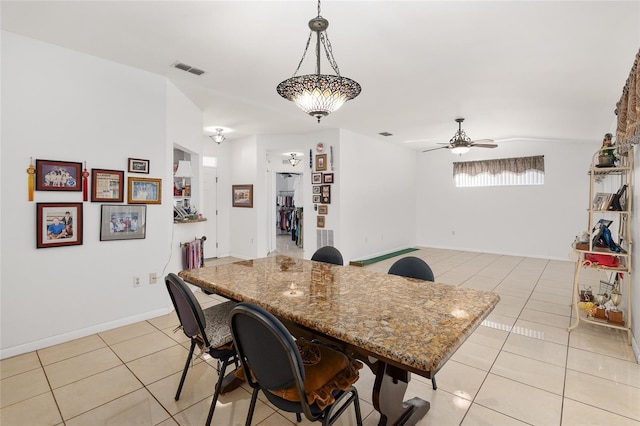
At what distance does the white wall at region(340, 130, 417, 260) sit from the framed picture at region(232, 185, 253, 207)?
6.36 ft

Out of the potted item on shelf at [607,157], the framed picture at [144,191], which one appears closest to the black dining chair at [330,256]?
the framed picture at [144,191]

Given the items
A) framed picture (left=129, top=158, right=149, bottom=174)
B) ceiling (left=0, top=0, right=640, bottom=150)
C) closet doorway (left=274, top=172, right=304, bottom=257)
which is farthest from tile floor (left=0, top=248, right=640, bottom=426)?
closet doorway (left=274, top=172, right=304, bottom=257)

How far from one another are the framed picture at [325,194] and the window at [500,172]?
12.4 feet

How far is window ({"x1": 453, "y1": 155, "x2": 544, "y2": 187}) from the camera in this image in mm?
6816

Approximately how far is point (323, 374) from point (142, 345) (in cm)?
216

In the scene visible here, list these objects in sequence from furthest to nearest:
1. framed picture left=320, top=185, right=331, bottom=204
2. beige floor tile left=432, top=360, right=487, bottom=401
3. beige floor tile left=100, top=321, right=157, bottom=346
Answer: framed picture left=320, top=185, right=331, bottom=204, beige floor tile left=100, top=321, right=157, bottom=346, beige floor tile left=432, top=360, right=487, bottom=401

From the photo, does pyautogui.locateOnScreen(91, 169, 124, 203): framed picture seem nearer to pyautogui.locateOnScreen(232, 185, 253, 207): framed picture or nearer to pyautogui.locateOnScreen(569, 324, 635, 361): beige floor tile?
pyautogui.locateOnScreen(232, 185, 253, 207): framed picture

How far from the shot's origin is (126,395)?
2.12 metres

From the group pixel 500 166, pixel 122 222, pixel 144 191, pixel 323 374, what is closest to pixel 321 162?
pixel 144 191

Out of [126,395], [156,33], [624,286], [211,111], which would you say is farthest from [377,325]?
[211,111]

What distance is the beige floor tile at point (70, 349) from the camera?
2.60 meters

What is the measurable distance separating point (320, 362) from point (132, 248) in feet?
8.81

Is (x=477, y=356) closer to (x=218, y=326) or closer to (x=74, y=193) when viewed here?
(x=218, y=326)

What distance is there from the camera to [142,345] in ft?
9.23
